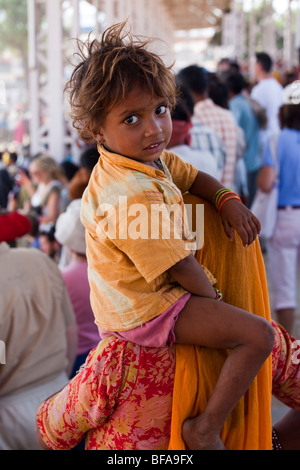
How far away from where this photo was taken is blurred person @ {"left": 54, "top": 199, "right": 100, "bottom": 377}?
2936 mm

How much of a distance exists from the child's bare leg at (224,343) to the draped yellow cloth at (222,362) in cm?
6

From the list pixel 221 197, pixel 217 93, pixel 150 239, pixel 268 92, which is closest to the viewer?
pixel 150 239

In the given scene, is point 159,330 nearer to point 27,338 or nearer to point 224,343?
point 224,343

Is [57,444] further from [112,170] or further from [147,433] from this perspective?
[112,170]

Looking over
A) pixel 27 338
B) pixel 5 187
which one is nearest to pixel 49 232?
pixel 27 338

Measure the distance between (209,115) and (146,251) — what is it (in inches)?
127

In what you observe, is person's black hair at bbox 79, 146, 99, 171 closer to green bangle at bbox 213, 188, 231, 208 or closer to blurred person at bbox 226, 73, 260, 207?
green bangle at bbox 213, 188, 231, 208

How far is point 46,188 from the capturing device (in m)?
5.84

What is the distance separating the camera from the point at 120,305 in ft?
4.65

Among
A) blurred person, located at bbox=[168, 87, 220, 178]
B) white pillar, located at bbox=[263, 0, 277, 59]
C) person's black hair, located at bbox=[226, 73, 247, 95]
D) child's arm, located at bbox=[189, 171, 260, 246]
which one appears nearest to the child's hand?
child's arm, located at bbox=[189, 171, 260, 246]

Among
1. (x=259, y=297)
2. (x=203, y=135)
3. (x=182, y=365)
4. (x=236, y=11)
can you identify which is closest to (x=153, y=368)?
(x=182, y=365)

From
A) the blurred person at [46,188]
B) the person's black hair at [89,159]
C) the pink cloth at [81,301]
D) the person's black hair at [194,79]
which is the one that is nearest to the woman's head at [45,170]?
the blurred person at [46,188]

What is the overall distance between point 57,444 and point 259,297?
0.73 metres

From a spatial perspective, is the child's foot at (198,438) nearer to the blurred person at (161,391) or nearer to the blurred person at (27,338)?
the blurred person at (161,391)
